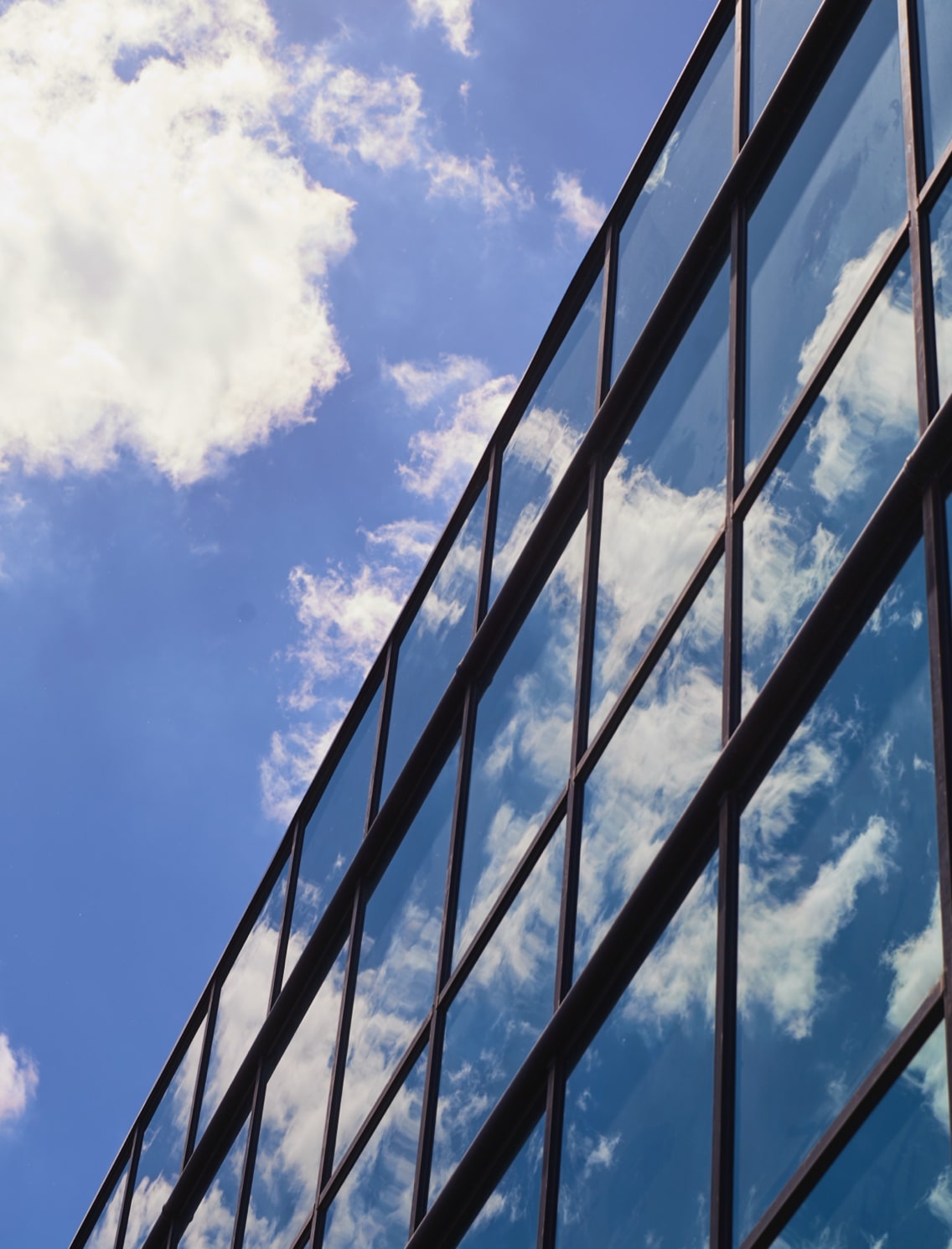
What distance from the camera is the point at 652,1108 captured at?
8508 millimetres

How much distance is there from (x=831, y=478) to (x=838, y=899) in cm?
253

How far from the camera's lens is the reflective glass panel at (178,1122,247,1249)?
14750mm

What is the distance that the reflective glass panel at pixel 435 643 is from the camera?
14430mm

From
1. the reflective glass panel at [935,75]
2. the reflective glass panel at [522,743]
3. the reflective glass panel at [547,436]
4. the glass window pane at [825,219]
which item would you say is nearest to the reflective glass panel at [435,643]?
the reflective glass panel at [547,436]

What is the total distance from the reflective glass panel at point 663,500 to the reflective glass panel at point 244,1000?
21.9 ft

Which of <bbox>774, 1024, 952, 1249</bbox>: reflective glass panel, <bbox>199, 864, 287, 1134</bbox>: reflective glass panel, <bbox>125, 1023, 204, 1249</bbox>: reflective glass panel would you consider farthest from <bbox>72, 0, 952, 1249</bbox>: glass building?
<bbox>125, 1023, 204, 1249</bbox>: reflective glass panel

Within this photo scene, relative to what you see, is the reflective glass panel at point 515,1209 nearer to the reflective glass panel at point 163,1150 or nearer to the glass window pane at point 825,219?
the glass window pane at point 825,219

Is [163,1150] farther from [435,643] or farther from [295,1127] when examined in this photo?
[435,643]

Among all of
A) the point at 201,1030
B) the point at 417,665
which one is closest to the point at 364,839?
the point at 417,665

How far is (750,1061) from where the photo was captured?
25.2 feet

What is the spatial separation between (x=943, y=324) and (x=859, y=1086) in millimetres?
3835

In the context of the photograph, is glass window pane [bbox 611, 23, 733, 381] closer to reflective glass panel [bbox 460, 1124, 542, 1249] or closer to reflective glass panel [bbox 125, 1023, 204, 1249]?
reflective glass panel [bbox 460, 1124, 542, 1249]

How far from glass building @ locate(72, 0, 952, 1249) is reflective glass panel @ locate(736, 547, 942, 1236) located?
2 centimetres

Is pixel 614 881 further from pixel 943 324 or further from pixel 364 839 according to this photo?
pixel 364 839
